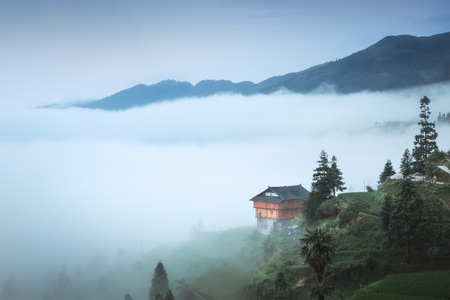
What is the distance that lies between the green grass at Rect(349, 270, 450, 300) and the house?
5992 centimetres

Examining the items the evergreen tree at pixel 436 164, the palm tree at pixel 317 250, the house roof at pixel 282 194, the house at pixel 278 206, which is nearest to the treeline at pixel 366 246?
the palm tree at pixel 317 250

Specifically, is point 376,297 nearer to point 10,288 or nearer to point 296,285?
point 296,285

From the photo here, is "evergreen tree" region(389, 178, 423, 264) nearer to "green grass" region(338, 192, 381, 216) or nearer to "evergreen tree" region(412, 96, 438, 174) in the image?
"green grass" region(338, 192, 381, 216)

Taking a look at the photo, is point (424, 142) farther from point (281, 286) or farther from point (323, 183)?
point (281, 286)

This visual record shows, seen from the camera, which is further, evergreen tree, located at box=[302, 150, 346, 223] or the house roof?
the house roof

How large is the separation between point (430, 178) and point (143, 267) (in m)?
80.9

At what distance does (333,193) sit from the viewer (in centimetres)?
9819

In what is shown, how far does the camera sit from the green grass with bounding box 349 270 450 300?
52.9 meters

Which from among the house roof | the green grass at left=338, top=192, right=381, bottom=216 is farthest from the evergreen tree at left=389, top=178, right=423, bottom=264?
the house roof

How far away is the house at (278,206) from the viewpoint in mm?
119375

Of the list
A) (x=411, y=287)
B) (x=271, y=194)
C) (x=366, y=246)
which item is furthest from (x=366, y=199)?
(x=411, y=287)

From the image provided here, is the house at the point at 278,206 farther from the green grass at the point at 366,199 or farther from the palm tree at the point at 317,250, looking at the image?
the palm tree at the point at 317,250

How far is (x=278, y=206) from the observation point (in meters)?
119

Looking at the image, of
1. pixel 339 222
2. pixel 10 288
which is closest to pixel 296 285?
pixel 339 222
